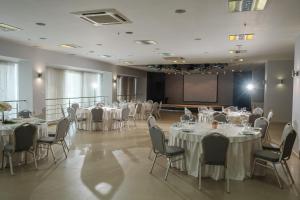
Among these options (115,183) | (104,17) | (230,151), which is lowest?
(115,183)

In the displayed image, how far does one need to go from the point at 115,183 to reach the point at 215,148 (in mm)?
1774

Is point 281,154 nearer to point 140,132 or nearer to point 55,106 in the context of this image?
point 140,132

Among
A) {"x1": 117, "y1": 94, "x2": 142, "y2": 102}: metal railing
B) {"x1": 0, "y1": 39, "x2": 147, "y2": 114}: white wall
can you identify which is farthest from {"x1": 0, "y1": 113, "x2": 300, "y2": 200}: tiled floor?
{"x1": 117, "y1": 94, "x2": 142, "y2": 102}: metal railing

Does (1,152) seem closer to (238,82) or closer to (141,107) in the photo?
(141,107)

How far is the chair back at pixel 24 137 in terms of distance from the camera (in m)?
4.55

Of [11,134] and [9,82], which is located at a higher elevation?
[9,82]

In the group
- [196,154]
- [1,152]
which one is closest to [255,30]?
[196,154]

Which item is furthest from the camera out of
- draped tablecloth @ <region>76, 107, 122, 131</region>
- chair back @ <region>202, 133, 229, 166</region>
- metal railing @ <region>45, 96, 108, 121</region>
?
metal railing @ <region>45, 96, 108, 121</region>

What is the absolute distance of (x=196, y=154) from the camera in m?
4.59

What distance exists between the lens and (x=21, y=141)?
463cm

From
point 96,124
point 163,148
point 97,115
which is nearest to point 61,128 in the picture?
point 163,148

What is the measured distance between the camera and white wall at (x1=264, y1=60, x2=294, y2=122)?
11797mm

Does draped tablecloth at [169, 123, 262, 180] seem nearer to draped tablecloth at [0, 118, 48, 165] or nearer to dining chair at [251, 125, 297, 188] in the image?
dining chair at [251, 125, 297, 188]

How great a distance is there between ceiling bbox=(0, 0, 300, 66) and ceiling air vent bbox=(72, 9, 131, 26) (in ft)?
0.46
